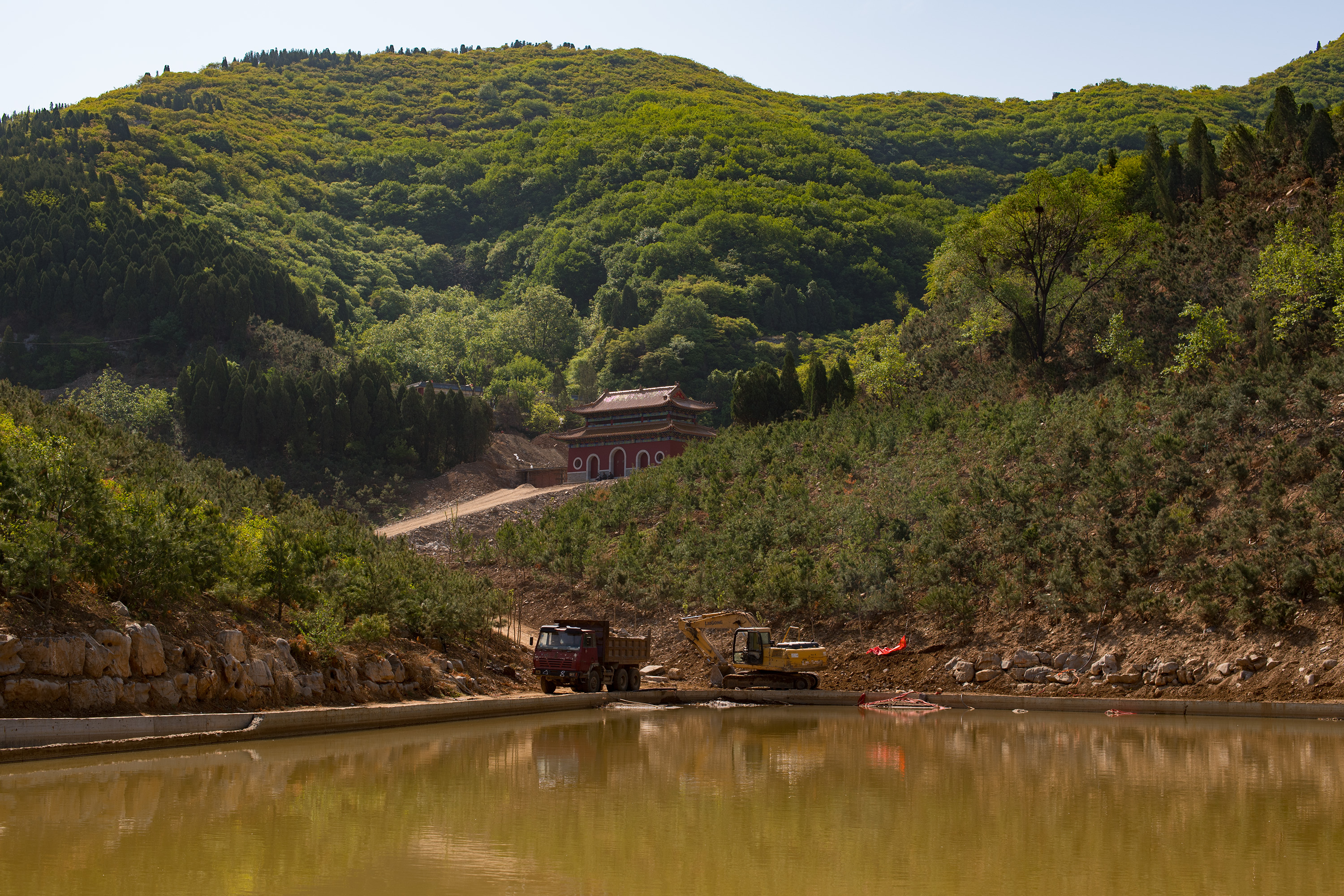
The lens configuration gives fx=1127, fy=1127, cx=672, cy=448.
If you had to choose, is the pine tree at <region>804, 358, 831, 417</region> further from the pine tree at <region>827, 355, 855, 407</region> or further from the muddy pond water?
the muddy pond water

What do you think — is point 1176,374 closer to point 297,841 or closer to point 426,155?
point 297,841

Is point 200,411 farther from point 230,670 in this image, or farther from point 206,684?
point 206,684

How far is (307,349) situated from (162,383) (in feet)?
35.4

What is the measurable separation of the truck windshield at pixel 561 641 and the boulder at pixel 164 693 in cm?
1000

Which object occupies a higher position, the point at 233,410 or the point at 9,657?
the point at 233,410

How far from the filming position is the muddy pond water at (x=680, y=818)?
8227mm

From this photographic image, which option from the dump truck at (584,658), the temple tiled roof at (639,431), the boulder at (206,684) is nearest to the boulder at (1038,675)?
the dump truck at (584,658)

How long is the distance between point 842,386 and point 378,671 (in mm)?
31301

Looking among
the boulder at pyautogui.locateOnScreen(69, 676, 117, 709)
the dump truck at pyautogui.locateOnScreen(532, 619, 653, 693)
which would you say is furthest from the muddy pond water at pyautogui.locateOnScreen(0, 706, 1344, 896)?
the dump truck at pyautogui.locateOnScreen(532, 619, 653, 693)

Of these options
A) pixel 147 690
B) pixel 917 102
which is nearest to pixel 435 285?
pixel 917 102

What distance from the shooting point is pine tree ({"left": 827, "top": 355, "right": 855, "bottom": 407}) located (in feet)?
161

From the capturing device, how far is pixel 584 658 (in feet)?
84.6

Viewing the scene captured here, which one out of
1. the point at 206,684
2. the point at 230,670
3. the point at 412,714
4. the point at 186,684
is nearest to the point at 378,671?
the point at 412,714

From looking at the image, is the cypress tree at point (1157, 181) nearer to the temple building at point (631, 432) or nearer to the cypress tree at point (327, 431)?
the temple building at point (631, 432)
